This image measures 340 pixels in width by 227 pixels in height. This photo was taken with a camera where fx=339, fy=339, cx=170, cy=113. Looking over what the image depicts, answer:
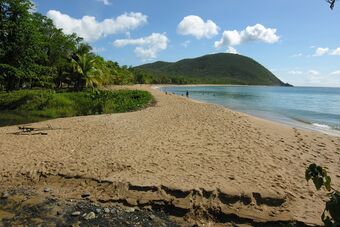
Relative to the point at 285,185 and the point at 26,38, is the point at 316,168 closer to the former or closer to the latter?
the point at 285,185

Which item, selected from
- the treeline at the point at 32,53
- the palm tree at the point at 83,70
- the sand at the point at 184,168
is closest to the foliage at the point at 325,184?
the sand at the point at 184,168

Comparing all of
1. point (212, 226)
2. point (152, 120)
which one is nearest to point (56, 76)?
point (152, 120)

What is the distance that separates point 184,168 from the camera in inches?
368

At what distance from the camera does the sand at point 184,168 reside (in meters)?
7.48

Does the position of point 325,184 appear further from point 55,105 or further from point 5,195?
point 55,105

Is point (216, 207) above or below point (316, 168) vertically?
below

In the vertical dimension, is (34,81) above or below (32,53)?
below

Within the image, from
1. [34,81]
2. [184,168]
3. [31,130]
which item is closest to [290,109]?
[34,81]

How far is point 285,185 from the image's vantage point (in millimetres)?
8500

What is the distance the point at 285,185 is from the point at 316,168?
574 centimetres

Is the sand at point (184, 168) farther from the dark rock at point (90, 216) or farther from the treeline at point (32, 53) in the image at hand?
the treeline at point (32, 53)

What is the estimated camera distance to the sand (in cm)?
748

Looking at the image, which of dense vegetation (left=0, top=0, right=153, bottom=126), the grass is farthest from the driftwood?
the grass

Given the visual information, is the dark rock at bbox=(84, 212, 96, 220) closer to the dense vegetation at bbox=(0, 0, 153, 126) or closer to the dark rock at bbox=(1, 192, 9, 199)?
the dark rock at bbox=(1, 192, 9, 199)
